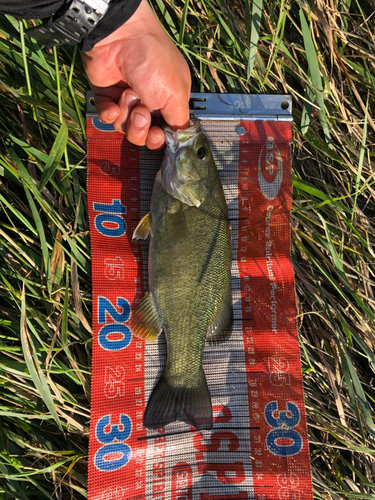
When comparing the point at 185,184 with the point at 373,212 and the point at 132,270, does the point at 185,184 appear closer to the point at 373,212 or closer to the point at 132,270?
the point at 132,270

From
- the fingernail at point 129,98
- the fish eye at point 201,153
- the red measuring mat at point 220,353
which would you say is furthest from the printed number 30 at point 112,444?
the fingernail at point 129,98

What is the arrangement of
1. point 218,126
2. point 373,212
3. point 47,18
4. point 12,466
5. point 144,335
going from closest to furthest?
point 47,18 → point 12,466 → point 144,335 → point 218,126 → point 373,212

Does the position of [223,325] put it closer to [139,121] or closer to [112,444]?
[112,444]

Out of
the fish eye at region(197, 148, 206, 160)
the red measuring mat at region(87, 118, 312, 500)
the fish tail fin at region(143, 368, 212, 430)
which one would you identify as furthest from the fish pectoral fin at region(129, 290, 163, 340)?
the fish eye at region(197, 148, 206, 160)

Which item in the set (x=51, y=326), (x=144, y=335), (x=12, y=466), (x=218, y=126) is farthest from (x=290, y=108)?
(x=12, y=466)

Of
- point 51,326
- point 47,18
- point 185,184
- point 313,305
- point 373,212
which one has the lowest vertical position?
point 313,305

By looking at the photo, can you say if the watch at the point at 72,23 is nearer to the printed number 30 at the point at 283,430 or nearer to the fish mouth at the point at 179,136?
the fish mouth at the point at 179,136
